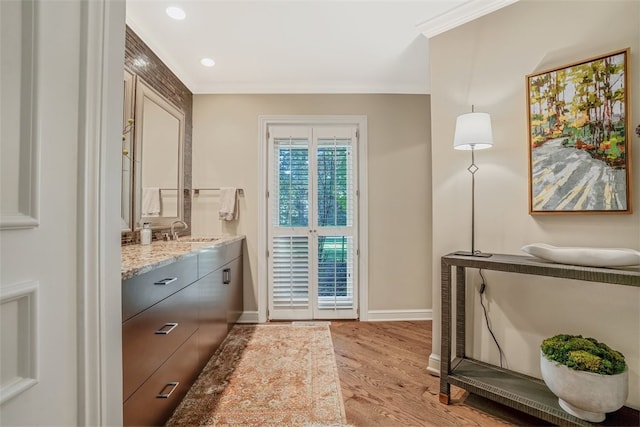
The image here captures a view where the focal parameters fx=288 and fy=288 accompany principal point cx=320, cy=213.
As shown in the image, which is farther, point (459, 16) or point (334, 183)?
point (334, 183)

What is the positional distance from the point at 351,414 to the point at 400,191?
2120 mm

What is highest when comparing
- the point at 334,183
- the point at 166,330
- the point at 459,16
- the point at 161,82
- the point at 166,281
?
the point at 459,16

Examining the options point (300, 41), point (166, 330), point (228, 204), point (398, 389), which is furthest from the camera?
point (228, 204)

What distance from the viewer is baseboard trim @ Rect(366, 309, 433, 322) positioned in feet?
10.1

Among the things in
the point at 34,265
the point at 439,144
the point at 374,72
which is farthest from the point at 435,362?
the point at 374,72

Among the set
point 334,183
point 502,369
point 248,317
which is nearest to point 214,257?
point 248,317

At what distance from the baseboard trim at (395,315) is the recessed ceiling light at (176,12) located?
3041mm

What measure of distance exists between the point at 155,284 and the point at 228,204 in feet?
5.60

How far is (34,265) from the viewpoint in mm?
500

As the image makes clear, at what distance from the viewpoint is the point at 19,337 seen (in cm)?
48

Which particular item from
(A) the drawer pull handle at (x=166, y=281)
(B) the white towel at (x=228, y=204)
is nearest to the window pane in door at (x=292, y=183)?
(B) the white towel at (x=228, y=204)

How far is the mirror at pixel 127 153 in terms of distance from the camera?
2.05 m

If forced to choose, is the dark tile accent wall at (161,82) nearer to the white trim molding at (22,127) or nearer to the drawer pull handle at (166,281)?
the drawer pull handle at (166,281)

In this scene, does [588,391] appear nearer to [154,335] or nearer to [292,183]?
[154,335]
